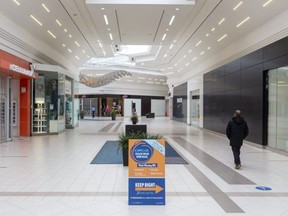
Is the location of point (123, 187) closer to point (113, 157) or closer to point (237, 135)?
point (113, 157)

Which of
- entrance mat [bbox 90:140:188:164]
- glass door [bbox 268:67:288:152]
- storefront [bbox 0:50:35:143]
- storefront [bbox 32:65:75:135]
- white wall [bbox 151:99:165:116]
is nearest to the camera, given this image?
entrance mat [bbox 90:140:188:164]

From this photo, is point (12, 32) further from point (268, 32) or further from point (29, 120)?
point (268, 32)

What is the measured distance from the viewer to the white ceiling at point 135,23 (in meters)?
9.91

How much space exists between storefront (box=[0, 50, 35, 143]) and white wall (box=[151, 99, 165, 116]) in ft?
105

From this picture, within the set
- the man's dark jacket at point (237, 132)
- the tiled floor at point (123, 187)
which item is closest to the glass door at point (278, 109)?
the tiled floor at point (123, 187)

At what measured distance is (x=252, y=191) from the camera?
17.7 ft

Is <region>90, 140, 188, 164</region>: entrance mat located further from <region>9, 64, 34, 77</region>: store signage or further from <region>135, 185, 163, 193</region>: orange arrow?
<region>9, 64, 34, 77</region>: store signage

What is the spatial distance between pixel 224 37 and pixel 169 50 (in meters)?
6.21

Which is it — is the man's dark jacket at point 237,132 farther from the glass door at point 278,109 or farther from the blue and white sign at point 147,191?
the blue and white sign at point 147,191

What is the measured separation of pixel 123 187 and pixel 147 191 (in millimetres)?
1141

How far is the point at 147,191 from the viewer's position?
454 cm

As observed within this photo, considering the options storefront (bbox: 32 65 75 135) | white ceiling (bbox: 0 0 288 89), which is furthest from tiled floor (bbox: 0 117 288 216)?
storefront (bbox: 32 65 75 135)

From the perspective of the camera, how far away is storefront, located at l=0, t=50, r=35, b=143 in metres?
11.7

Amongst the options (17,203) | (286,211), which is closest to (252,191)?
(286,211)
